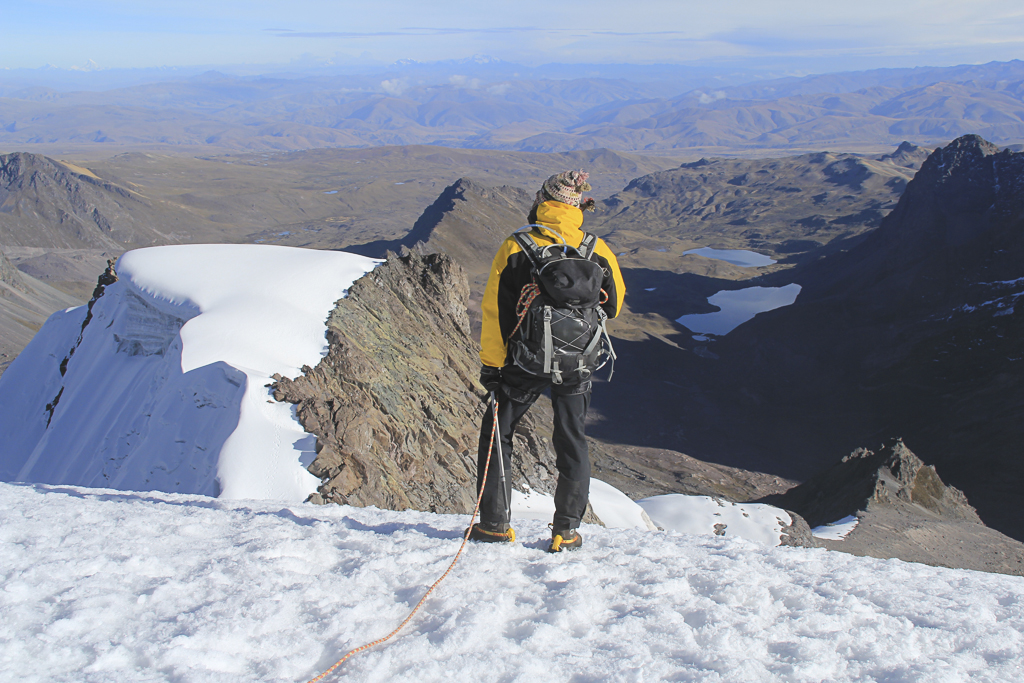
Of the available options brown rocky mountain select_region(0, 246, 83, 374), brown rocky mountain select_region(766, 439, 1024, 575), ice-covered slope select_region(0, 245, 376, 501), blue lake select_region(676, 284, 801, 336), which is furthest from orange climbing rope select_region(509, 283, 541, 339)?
blue lake select_region(676, 284, 801, 336)

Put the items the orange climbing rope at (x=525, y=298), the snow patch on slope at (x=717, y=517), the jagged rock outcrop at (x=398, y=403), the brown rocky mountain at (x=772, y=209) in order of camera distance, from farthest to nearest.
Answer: the brown rocky mountain at (x=772, y=209)
the snow patch on slope at (x=717, y=517)
the jagged rock outcrop at (x=398, y=403)
the orange climbing rope at (x=525, y=298)

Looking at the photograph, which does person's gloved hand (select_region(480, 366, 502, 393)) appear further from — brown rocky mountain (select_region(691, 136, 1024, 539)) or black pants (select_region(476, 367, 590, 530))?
brown rocky mountain (select_region(691, 136, 1024, 539))

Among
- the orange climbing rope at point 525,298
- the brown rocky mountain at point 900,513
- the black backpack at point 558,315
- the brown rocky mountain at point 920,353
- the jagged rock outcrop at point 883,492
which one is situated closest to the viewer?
the black backpack at point 558,315

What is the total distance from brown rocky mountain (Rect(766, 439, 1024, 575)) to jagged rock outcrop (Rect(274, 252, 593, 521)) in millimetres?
12469

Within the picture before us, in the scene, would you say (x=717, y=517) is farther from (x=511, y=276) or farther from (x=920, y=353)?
(x=920, y=353)

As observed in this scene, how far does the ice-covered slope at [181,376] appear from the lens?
9.36 m

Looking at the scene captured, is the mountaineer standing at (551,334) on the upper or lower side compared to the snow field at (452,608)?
upper

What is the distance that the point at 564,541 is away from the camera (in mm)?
5246

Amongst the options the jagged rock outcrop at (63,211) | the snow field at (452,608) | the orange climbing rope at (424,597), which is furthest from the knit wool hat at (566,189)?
the jagged rock outcrop at (63,211)

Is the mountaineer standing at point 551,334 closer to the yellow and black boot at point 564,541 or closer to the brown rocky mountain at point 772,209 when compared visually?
the yellow and black boot at point 564,541

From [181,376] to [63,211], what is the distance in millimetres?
167711

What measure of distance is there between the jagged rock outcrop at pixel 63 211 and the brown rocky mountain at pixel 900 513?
141 metres

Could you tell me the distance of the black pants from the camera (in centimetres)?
521

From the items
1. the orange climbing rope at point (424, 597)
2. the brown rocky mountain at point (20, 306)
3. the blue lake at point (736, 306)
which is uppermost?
the orange climbing rope at point (424, 597)
